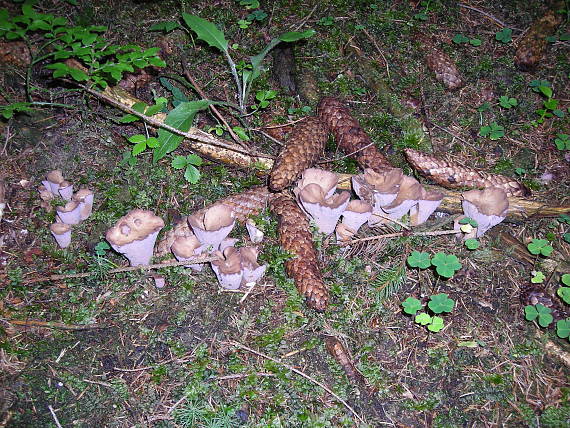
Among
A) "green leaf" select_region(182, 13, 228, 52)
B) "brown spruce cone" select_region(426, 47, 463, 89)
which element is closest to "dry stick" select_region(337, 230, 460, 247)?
"brown spruce cone" select_region(426, 47, 463, 89)

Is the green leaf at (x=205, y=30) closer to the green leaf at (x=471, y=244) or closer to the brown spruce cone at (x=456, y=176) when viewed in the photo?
the brown spruce cone at (x=456, y=176)

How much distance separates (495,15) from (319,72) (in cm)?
269

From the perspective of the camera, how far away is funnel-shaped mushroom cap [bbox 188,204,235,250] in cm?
305

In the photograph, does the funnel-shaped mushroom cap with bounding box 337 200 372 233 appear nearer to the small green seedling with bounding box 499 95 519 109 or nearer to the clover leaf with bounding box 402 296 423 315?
the clover leaf with bounding box 402 296 423 315

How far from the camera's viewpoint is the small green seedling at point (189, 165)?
3707 millimetres

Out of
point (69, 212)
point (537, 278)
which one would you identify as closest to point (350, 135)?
point (537, 278)

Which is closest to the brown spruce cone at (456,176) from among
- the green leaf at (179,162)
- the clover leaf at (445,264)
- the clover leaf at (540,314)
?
the clover leaf at (445,264)

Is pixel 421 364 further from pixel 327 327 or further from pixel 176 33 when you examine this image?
pixel 176 33

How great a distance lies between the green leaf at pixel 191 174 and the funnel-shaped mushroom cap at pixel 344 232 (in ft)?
4.47

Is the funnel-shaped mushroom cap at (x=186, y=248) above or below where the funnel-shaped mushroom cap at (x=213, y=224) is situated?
below

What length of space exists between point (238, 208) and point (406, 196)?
1400 mm

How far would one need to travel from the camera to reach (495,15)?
210 inches

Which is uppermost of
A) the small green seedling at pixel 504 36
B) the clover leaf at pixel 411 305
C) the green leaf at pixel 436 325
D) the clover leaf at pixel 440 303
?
the small green seedling at pixel 504 36

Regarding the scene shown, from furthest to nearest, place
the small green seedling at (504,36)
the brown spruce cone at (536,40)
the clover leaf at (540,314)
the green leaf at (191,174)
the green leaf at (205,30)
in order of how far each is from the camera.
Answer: the small green seedling at (504,36)
the brown spruce cone at (536,40)
the green leaf at (205,30)
the green leaf at (191,174)
the clover leaf at (540,314)
